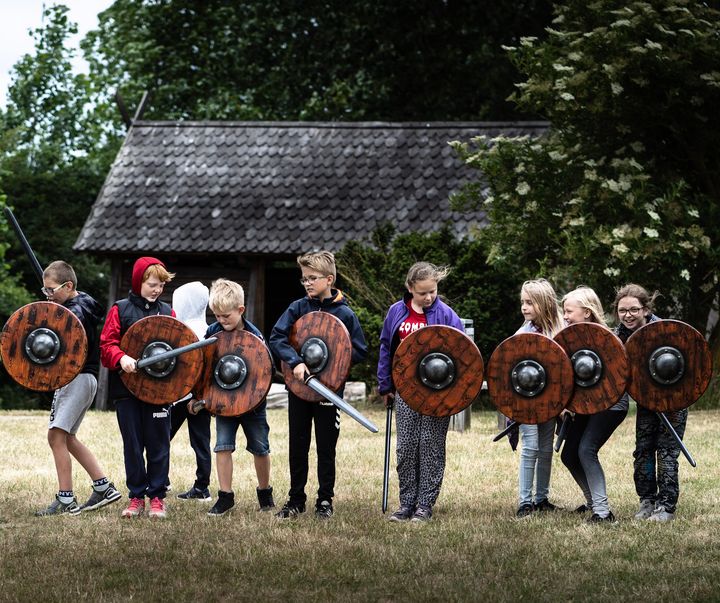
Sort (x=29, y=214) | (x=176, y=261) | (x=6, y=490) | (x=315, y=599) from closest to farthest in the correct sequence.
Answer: (x=315, y=599), (x=6, y=490), (x=176, y=261), (x=29, y=214)

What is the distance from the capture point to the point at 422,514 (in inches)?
261

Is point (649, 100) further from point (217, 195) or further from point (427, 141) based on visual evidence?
point (217, 195)

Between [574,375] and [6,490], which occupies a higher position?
[574,375]

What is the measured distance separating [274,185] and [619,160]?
6.72 metres

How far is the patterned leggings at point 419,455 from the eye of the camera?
6.72 m

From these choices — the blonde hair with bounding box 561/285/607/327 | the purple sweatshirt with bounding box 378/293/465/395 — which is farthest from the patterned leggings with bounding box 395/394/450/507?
the blonde hair with bounding box 561/285/607/327

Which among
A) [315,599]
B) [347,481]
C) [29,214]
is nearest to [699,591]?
[315,599]

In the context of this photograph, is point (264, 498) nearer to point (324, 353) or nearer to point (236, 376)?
point (236, 376)

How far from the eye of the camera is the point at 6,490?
7941mm

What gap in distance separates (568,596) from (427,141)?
1429 cm

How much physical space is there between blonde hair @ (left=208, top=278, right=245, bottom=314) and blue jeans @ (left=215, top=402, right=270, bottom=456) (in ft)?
2.10

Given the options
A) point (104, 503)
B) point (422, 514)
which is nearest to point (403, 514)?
point (422, 514)

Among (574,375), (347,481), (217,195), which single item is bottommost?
(347,481)

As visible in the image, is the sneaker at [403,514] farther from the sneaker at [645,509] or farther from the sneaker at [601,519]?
the sneaker at [645,509]
